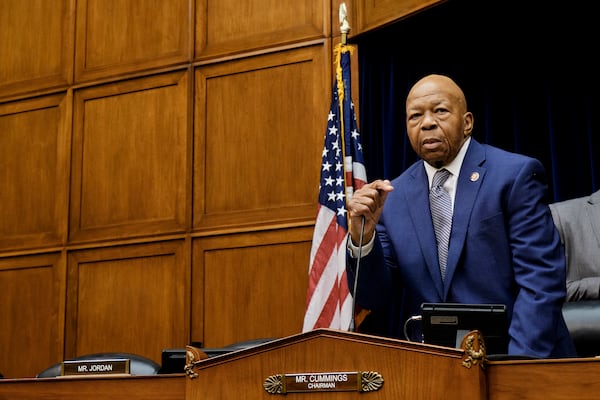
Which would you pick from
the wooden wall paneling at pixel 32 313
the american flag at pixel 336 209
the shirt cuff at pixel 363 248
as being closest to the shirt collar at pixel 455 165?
the shirt cuff at pixel 363 248

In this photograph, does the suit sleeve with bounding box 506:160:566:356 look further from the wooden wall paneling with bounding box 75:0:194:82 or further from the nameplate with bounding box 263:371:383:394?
the wooden wall paneling with bounding box 75:0:194:82

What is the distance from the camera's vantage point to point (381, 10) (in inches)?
225

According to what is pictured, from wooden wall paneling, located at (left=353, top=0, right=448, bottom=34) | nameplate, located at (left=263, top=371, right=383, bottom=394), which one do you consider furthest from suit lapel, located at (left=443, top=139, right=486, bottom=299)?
wooden wall paneling, located at (left=353, top=0, right=448, bottom=34)

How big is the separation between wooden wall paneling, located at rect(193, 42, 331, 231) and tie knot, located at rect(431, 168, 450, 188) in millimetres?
2002

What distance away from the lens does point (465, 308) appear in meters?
2.85

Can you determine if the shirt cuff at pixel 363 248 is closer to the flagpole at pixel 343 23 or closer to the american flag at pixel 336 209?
the american flag at pixel 336 209

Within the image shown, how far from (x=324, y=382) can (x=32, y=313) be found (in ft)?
13.5

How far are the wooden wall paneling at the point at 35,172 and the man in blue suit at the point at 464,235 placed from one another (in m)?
3.24

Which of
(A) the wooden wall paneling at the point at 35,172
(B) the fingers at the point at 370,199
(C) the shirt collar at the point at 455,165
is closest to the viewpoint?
(B) the fingers at the point at 370,199

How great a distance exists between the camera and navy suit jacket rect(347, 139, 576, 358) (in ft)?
11.2

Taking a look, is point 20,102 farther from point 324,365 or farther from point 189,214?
point 324,365

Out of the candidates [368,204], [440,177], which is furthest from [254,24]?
[368,204]

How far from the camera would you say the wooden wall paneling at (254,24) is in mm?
6027

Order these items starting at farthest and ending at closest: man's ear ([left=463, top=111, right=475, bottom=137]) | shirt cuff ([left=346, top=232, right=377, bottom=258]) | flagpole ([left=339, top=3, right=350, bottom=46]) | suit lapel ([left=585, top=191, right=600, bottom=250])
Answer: flagpole ([left=339, top=3, right=350, bottom=46])
suit lapel ([left=585, top=191, right=600, bottom=250])
man's ear ([left=463, top=111, right=475, bottom=137])
shirt cuff ([left=346, top=232, right=377, bottom=258])
